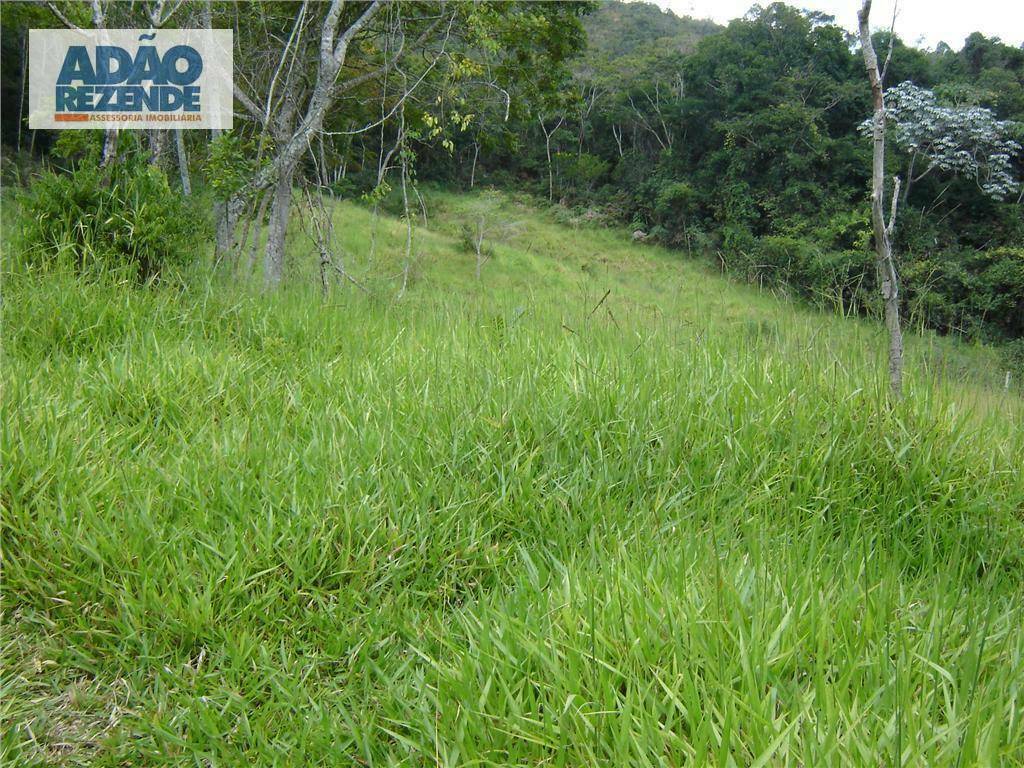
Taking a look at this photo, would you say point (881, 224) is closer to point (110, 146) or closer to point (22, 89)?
point (110, 146)

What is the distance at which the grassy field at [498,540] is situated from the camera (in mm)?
1259

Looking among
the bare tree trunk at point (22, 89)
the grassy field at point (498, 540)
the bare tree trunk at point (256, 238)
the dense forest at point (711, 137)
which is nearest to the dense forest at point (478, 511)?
the grassy field at point (498, 540)

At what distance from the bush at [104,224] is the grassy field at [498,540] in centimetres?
24

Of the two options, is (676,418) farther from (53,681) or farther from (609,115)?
(609,115)

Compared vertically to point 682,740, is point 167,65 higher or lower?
higher

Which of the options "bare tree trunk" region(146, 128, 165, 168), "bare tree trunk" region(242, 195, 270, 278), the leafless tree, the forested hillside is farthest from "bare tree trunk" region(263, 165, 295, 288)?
the forested hillside

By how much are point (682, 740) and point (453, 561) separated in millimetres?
935

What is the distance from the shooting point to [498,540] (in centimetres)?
203

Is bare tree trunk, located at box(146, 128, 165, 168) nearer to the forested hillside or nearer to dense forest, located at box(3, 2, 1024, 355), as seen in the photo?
dense forest, located at box(3, 2, 1024, 355)

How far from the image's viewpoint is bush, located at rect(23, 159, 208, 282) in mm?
3525

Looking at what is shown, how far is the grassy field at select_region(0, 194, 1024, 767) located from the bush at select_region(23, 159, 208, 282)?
244mm

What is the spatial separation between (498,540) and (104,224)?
119 inches

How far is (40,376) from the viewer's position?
2.60 m

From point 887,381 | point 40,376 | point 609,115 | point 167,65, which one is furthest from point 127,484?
point 609,115
